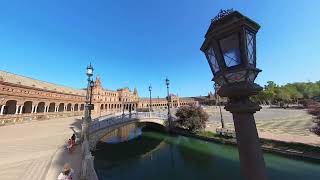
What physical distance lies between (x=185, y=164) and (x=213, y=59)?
20.0 m

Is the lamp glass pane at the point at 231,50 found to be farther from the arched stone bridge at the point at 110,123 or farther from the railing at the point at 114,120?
the railing at the point at 114,120

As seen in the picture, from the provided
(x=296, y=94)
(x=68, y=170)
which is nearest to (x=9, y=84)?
(x=68, y=170)

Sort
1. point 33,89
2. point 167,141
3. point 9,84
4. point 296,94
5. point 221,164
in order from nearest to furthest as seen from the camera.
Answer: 1. point 221,164
2. point 167,141
3. point 9,84
4. point 33,89
5. point 296,94

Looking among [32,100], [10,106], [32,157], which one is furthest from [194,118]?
[10,106]

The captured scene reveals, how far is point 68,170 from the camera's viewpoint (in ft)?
27.7

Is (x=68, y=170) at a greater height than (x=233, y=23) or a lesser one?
lesser

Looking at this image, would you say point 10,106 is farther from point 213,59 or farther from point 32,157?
point 213,59

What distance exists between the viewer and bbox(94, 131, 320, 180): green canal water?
16.5 metres

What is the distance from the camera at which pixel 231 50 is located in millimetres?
3000

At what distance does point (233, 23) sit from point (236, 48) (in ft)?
1.27

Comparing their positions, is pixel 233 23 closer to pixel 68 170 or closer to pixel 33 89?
pixel 68 170

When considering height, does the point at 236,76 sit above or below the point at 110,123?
above

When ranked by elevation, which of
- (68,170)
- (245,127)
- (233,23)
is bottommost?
(68,170)

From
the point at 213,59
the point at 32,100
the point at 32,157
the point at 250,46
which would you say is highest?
the point at 32,100
